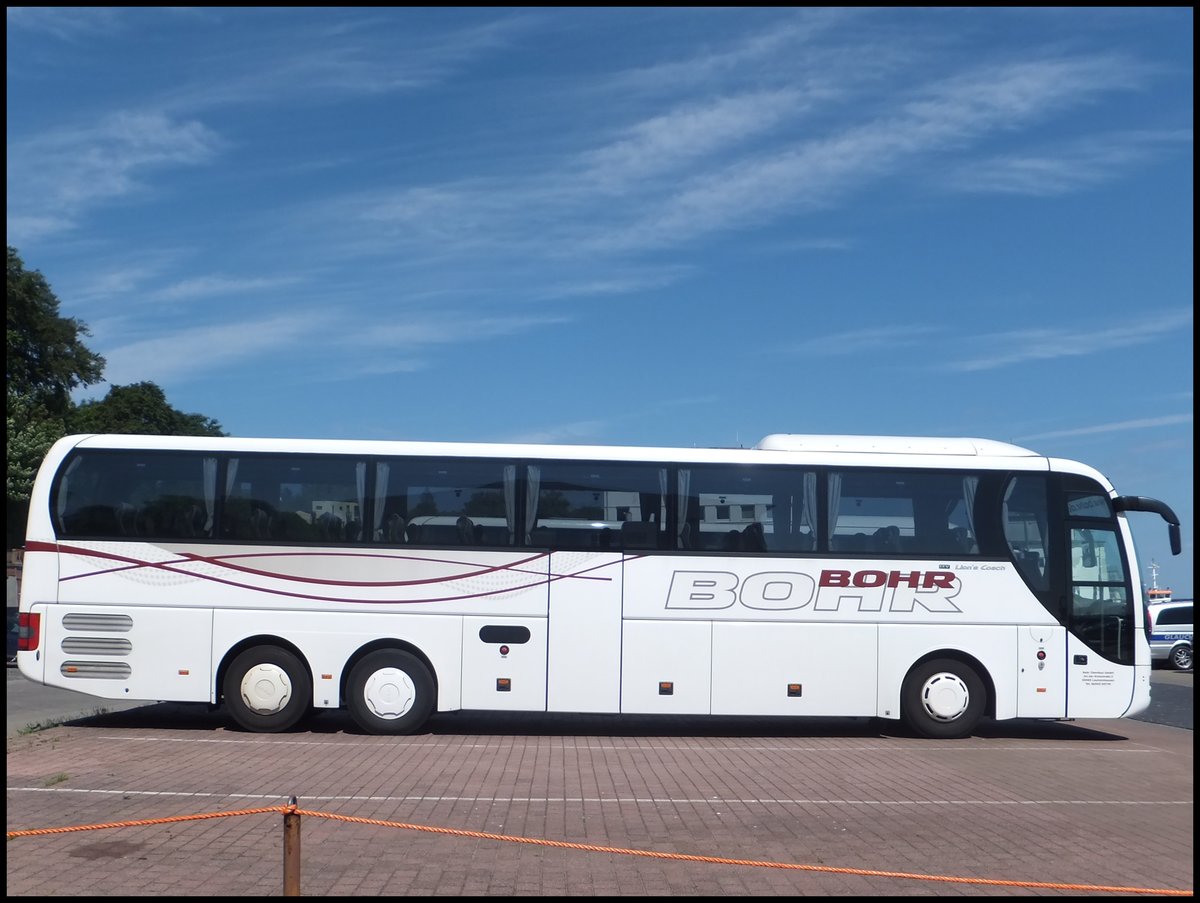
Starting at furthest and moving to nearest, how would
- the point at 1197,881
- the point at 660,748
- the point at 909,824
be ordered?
the point at 660,748 → the point at 909,824 → the point at 1197,881

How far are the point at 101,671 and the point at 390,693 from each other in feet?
11.7

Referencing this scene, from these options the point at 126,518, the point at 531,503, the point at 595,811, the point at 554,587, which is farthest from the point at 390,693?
the point at 595,811

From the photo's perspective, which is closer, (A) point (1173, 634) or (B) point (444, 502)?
(B) point (444, 502)

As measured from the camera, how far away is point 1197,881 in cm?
779

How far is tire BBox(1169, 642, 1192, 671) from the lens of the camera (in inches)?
1351

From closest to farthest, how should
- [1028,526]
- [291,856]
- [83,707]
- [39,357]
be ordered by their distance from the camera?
[291,856], [1028,526], [83,707], [39,357]

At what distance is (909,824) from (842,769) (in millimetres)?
3314

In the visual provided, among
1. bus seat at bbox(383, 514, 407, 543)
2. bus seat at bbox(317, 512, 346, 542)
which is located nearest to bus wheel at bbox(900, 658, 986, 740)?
bus seat at bbox(383, 514, 407, 543)

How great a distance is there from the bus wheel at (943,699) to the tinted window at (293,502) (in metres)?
7.17

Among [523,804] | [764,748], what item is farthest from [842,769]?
[523,804]

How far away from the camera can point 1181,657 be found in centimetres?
3441

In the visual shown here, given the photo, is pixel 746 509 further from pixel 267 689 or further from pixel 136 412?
pixel 136 412

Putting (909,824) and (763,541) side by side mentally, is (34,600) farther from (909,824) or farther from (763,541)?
(909,824)

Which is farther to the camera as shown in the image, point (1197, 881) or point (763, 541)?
point (763, 541)
